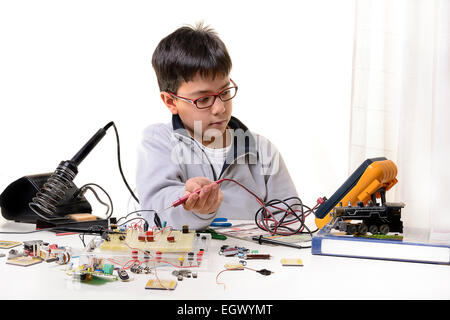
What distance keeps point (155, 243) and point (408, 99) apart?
1145 mm

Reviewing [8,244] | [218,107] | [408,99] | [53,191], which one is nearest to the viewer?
[8,244]

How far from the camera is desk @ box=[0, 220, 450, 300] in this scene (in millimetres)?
735

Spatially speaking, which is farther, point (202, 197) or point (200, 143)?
point (200, 143)

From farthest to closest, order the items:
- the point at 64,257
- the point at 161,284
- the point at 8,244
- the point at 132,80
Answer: the point at 132,80
the point at 8,244
the point at 64,257
the point at 161,284

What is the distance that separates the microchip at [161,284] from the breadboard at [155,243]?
0.09 metres

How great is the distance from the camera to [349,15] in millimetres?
1877

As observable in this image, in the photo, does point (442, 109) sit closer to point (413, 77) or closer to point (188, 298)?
point (413, 77)

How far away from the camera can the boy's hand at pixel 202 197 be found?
1.04 m

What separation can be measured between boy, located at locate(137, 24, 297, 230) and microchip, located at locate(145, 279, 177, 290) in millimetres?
407

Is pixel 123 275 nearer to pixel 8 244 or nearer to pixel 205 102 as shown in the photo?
pixel 8 244

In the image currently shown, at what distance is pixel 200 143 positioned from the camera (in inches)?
57.1

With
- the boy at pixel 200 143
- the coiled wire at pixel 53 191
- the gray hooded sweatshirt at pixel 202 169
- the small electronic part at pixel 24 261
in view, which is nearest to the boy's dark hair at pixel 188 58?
the boy at pixel 200 143

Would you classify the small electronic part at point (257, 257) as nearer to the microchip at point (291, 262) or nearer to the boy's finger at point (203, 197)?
the microchip at point (291, 262)

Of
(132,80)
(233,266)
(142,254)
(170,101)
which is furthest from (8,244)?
(132,80)
